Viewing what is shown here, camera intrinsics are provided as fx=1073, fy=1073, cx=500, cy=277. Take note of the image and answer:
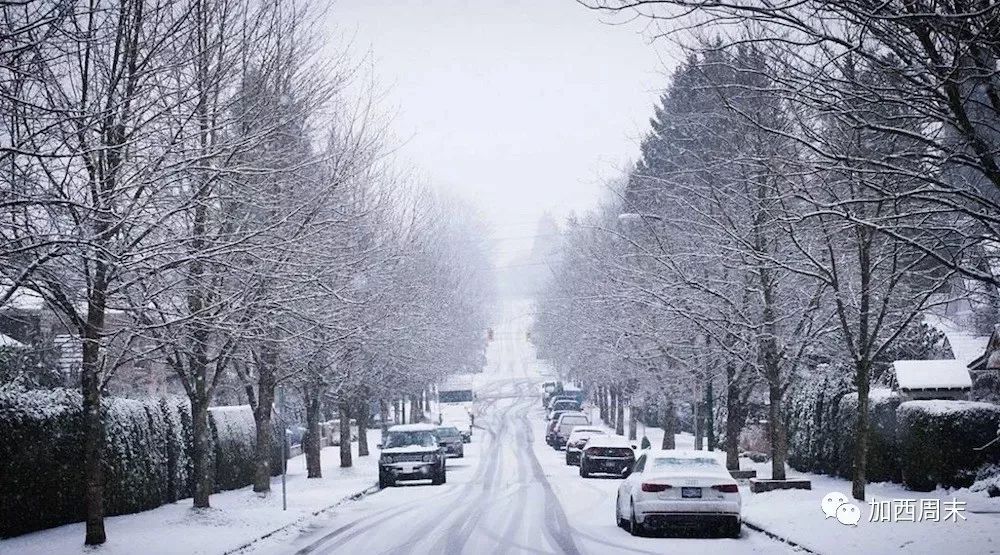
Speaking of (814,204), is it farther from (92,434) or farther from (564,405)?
(564,405)

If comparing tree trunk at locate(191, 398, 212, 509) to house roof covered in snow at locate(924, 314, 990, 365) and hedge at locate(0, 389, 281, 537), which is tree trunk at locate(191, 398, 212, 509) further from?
house roof covered in snow at locate(924, 314, 990, 365)

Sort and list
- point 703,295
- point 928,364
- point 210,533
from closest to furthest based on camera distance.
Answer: point 210,533, point 703,295, point 928,364

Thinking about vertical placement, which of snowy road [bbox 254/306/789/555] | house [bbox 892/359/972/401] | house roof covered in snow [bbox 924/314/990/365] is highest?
house roof covered in snow [bbox 924/314/990/365]

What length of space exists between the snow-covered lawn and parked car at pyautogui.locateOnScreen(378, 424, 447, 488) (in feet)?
7.06

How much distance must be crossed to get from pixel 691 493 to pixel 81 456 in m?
10.0

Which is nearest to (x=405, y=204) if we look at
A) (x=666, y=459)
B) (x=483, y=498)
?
(x=483, y=498)

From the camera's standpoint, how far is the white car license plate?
652 inches

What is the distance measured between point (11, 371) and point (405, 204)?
13967 mm

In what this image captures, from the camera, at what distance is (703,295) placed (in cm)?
2547

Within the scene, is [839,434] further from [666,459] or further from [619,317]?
[619,317]

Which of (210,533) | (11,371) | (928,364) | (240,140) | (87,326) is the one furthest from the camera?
(928,364)

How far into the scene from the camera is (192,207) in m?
12.8

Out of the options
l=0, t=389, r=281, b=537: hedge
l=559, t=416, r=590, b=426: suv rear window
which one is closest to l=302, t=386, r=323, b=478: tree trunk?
l=0, t=389, r=281, b=537: hedge

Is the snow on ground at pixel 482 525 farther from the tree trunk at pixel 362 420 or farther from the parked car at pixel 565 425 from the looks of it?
the parked car at pixel 565 425
